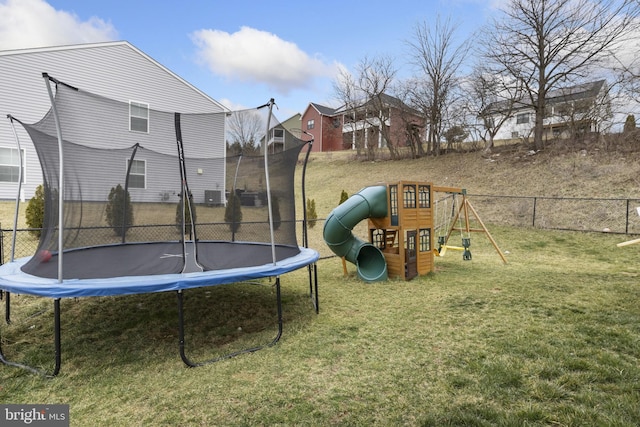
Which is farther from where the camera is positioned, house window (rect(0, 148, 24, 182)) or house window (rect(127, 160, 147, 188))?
house window (rect(0, 148, 24, 182))

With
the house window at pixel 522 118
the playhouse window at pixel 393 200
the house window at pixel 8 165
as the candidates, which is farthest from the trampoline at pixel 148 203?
the house window at pixel 522 118

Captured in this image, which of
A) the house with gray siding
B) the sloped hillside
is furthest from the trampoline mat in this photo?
the sloped hillside

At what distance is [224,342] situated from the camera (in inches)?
124

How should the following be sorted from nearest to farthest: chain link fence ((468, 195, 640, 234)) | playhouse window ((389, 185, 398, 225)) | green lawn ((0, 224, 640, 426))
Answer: green lawn ((0, 224, 640, 426))
playhouse window ((389, 185, 398, 225))
chain link fence ((468, 195, 640, 234))

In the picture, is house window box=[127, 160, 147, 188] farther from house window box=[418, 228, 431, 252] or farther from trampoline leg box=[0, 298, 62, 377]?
house window box=[418, 228, 431, 252]

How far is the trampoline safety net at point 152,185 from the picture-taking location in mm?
3072

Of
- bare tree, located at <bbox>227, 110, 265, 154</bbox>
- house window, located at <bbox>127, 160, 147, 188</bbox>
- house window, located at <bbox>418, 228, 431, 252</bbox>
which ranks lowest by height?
house window, located at <bbox>418, 228, 431, 252</bbox>

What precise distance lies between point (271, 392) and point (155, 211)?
292 cm

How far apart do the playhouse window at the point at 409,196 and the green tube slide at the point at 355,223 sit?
0.33 m

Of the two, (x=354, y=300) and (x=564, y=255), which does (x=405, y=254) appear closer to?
(x=354, y=300)

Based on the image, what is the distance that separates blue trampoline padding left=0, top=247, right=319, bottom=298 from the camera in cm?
248

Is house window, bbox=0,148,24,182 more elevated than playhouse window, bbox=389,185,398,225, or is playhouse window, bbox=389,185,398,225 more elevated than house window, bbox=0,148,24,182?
house window, bbox=0,148,24,182

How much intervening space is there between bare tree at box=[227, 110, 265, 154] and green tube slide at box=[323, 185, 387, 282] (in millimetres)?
1904

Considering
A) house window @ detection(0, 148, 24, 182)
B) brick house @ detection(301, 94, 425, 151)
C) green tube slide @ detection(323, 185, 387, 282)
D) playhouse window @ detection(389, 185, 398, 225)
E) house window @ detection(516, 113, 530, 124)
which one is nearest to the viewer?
green tube slide @ detection(323, 185, 387, 282)
